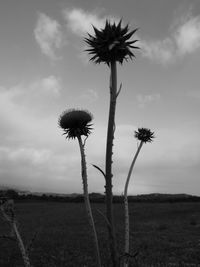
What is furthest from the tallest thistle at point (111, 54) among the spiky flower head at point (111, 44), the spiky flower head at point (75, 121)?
the spiky flower head at point (75, 121)

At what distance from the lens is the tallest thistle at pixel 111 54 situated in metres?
4.82

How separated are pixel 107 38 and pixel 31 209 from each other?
76481mm

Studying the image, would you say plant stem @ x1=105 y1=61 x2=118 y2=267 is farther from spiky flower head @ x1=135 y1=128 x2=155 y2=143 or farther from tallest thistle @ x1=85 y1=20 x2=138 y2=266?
spiky flower head @ x1=135 y1=128 x2=155 y2=143

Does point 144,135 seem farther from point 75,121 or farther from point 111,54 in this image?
point 111,54

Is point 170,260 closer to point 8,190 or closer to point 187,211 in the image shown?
point 8,190

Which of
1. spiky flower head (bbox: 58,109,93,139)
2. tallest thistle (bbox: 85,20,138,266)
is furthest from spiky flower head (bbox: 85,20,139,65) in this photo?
spiky flower head (bbox: 58,109,93,139)

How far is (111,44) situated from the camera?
5.98 metres

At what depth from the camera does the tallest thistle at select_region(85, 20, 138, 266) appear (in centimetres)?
482

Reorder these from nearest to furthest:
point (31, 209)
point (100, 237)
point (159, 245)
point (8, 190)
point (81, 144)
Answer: point (8, 190) < point (81, 144) < point (159, 245) < point (100, 237) < point (31, 209)

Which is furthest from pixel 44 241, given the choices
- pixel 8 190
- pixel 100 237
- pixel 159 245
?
pixel 8 190

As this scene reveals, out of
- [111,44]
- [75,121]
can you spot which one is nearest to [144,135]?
[75,121]

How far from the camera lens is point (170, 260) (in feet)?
78.9

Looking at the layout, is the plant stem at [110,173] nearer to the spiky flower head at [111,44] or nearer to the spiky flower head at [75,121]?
the spiky flower head at [111,44]

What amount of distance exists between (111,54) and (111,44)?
0.19m
